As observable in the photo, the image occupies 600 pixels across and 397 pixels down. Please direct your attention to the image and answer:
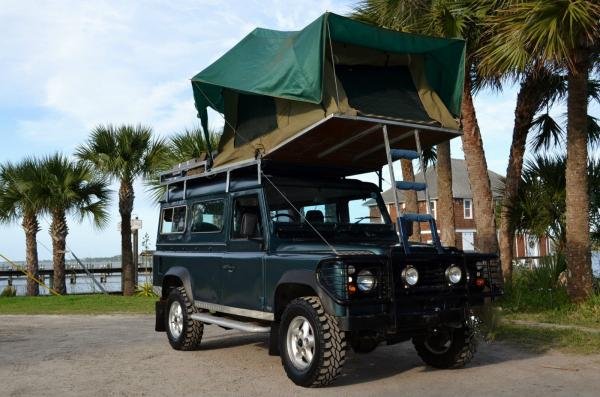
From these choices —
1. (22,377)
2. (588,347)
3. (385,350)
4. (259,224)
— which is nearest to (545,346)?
(588,347)

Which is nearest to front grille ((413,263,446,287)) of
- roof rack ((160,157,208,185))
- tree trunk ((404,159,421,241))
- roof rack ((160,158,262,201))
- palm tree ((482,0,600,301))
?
roof rack ((160,158,262,201))

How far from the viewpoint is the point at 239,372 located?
7.33 meters

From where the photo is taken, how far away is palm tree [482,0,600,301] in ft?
31.9

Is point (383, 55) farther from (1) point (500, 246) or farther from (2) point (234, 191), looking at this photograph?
(1) point (500, 246)

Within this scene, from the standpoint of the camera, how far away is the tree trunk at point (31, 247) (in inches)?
915

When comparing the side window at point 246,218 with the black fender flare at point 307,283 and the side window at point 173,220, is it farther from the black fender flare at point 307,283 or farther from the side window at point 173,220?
the side window at point 173,220

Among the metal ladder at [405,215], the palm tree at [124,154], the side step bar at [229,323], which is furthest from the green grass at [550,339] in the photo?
the palm tree at [124,154]

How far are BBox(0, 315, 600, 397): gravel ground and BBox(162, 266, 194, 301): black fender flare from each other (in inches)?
33.2

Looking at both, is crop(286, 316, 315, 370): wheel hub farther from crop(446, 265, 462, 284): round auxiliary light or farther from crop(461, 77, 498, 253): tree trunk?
crop(461, 77, 498, 253): tree trunk

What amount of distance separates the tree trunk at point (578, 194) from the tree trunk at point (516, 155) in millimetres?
2565

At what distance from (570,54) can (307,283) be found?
6.86 meters

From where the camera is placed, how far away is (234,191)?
316 inches

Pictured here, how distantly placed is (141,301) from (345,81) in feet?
39.6

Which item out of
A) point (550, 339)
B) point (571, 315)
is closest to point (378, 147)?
point (550, 339)
